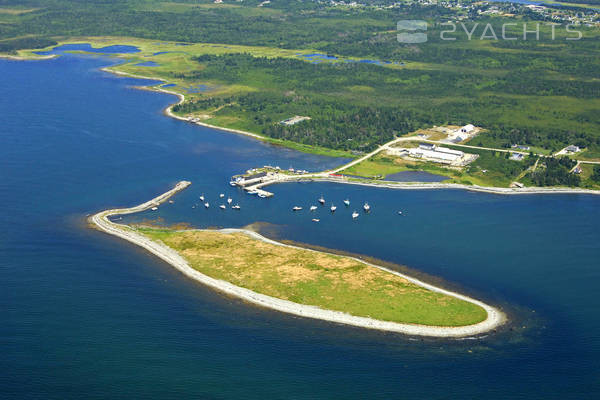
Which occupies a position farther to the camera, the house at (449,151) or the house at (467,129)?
the house at (467,129)

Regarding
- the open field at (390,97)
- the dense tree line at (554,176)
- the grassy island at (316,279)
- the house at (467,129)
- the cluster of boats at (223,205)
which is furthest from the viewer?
the house at (467,129)

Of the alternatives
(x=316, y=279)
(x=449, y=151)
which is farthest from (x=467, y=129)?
(x=316, y=279)

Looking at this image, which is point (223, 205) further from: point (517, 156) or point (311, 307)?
point (517, 156)

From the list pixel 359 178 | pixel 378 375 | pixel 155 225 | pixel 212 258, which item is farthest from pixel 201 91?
pixel 378 375

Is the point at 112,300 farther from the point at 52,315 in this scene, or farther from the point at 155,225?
the point at 155,225

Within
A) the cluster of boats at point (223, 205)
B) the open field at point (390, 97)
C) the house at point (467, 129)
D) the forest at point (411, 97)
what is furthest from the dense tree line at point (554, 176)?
the cluster of boats at point (223, 205)

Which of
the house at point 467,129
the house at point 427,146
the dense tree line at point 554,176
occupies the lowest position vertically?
the dense tree line at point 554,176

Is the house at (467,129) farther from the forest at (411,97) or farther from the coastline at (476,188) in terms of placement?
the coastline at (476,188)

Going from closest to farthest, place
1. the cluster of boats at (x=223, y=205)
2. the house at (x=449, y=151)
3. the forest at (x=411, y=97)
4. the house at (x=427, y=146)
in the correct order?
the cluster of boats at (x=223, y=205) → the house at (x=449, y=151) → the house at (x=427, y=146) → the forest at (x=411, y=97)
